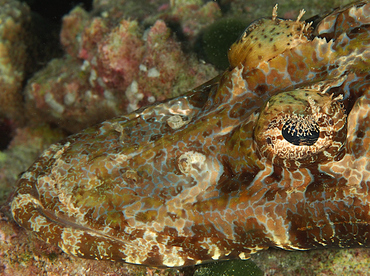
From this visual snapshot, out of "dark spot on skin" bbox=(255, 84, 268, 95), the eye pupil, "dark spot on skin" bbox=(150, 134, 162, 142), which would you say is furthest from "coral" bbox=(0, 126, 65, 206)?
the eye pupil

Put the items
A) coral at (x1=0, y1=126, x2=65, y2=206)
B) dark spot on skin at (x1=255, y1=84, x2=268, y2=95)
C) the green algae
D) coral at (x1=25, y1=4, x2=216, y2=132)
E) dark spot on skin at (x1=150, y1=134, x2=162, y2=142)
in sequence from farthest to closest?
coral at (x1=0, y1=126, x2=65, y2=206) < coral at (x1=25, y1=4, x2=216, y2=132) < the green algae < dark spot on skin at (x1=150, y1=134, x2=162, y2=142) < dark spot on skin at (x1=255, y1=84, x2=268, y2=95)

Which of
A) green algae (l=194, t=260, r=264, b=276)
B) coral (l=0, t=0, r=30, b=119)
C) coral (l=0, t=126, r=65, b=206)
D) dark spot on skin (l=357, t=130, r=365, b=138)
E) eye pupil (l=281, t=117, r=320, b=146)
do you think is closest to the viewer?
eye pupil (l=281, t=117, r=320, b=146)

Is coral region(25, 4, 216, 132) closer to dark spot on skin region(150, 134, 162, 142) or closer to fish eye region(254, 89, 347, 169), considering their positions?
dark spot on skin region(150, 134, 162, 142)

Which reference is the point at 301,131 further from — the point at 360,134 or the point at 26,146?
the point at 26,146

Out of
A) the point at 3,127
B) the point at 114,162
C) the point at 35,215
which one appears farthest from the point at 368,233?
the point at 3,127

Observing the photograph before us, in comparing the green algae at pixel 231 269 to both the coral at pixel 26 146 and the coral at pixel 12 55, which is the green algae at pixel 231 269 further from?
the coral at pixel 12 55

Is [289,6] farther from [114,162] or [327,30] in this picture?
[114,162]
